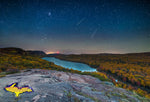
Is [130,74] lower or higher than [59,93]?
lower

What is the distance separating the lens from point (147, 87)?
510 inches

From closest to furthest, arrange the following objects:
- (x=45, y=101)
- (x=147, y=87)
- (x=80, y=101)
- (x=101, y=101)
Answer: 1. (x=45, y=101)
2. (x=80, y=101)
3. (x=101, y=101)
4. (x=147, y=87)

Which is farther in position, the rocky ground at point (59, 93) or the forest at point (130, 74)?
the forest at point (130, 74)

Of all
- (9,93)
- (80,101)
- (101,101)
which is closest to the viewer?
(9,93)

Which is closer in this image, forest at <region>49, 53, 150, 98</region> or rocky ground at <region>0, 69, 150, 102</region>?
rocky ground at <region>0, 69, 150, 102</region>

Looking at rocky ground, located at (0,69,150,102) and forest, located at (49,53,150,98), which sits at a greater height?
rocky ground, located at (0,69,150,102)

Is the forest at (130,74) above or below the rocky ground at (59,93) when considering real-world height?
below

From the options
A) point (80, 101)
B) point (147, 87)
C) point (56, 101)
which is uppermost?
point (56, 101)

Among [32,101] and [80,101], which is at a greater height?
[32,101]

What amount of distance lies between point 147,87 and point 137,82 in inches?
59.4

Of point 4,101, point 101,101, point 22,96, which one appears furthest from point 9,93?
point 101,101

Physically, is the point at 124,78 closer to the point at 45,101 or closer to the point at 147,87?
the point at 147,87

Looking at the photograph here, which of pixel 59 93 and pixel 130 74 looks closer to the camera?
pixel 59 93

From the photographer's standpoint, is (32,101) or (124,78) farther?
(124,78)
